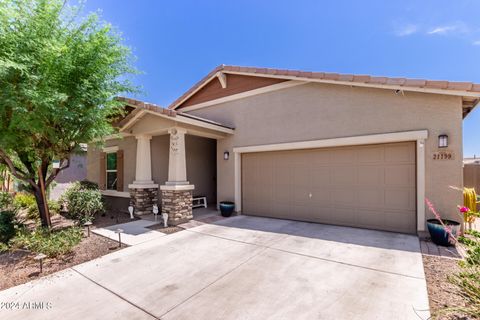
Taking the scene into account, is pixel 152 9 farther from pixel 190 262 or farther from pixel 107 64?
pixel 190 262

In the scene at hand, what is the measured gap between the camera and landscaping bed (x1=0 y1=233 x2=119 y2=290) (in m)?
4.10

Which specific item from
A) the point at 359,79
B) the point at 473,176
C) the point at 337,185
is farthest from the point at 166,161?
the point at 473,176

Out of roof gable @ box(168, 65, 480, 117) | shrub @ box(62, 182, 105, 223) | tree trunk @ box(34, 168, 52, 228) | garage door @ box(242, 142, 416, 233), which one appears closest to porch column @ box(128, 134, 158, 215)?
shrub @ box(62, 182, 105, 223)

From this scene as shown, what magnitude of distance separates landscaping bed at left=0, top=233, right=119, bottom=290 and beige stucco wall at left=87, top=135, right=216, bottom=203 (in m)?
4.12

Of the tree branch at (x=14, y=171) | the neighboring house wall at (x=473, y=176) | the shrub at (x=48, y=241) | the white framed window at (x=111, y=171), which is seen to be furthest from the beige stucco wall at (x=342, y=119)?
the neighboring house wall at (x=473, y=176)

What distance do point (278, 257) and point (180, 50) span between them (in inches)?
415

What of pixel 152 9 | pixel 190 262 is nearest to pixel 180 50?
pixel 152 9

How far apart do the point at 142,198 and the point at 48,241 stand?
3.84m

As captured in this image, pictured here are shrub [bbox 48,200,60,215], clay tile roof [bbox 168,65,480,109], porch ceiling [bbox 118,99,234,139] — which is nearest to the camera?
clay tile roof [bbox 168,65,480,109]

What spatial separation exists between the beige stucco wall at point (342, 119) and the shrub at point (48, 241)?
5155 millimetres

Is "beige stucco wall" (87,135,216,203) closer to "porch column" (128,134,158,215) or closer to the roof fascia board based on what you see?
"porch column" (128,134,158,215)

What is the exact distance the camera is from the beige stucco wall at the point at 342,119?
548 centimetres

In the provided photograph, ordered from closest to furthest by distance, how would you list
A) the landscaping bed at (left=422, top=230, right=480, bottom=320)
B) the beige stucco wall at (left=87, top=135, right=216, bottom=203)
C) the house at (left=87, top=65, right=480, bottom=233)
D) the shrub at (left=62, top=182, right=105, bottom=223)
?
the landscaping bed at (left=422, top=230, right=480, bottom=320) < the house at (left=87, top=65, right=480, bottom=233) < the shrub at (left=62, top=182, right=105, bottom=223) < the beige stucco wall at (left=87, top=135, right=216, bottom=203)

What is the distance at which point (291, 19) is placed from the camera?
8.63 meters
